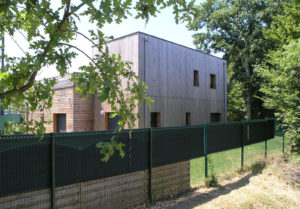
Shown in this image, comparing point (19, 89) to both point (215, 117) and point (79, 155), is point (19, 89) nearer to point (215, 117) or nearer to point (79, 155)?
point (79, 155)

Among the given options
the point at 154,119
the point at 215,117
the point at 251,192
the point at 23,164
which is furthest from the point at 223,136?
the point at 215,117

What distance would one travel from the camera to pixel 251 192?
642cm

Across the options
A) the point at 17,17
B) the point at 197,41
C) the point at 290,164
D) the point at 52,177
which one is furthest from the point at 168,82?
the point at 197,41

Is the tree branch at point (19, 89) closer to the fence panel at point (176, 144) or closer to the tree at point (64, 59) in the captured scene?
the tree at point (64, 59)

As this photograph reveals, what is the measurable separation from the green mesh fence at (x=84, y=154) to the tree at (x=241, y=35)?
19046mm

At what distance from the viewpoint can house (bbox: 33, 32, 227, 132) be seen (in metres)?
13.5

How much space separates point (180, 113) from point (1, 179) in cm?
1290

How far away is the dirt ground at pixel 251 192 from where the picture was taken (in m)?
5.57

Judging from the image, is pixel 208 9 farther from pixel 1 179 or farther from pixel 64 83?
pixel 1 179

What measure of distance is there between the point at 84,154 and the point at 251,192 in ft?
14.6

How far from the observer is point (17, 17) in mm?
2840

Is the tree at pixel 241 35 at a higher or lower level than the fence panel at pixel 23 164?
higher

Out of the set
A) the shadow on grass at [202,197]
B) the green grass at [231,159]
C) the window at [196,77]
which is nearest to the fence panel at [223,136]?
the green grass at [231,159]

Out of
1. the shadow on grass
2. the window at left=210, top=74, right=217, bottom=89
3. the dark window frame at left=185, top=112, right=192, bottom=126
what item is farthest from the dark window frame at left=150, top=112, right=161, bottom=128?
the shadow on grass
